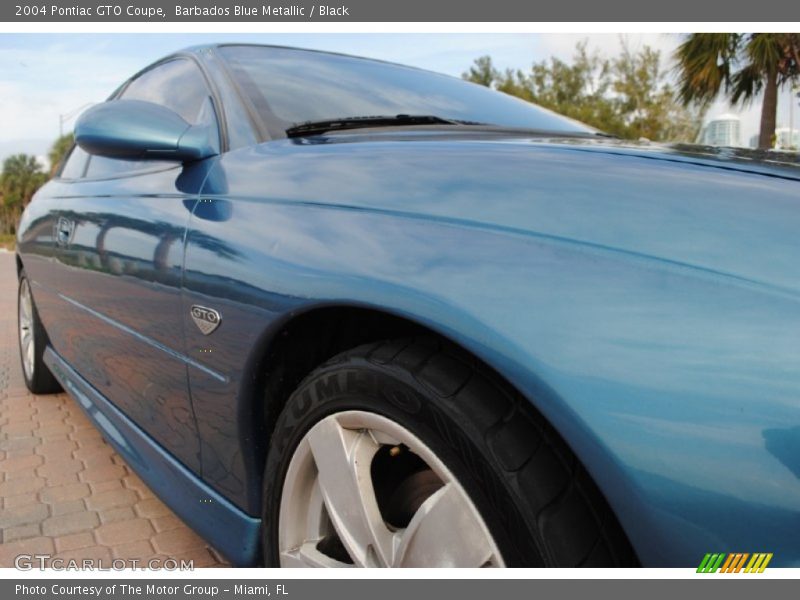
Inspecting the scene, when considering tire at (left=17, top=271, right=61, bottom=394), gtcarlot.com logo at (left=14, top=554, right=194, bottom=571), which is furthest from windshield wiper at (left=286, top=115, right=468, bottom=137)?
tire at (left=17, top=271, right=61, bottom=394)

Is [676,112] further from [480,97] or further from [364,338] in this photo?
[364,338]

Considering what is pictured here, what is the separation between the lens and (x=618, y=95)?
18.7 metres

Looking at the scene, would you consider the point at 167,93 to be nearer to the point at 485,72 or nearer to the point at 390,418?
the point at 390,418

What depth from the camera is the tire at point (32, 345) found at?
Result: 346cm

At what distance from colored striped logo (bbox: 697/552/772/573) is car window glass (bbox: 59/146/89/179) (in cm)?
273

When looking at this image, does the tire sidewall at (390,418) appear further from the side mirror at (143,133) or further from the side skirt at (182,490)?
the side mirror at (143,133)

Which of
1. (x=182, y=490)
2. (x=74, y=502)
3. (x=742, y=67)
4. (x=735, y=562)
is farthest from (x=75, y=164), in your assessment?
(x=742, y=67)

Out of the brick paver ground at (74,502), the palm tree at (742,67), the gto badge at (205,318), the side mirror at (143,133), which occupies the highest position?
the palm tree at (742,67)

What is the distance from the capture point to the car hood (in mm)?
840

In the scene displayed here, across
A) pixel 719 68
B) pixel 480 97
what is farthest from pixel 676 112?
pixel 480 97

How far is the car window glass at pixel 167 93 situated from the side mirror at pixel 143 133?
112mm

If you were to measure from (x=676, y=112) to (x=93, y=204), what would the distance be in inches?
697

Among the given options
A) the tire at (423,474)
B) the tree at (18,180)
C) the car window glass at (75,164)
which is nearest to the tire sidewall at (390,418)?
the tire at (423,474)

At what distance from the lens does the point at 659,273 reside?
843 millimetres
